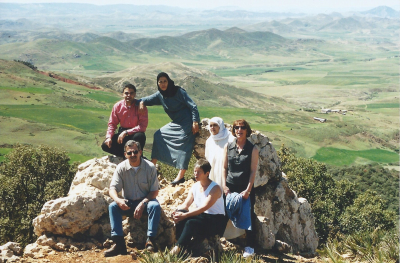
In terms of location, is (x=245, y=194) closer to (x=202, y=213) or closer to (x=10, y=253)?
(x=202, y=213)

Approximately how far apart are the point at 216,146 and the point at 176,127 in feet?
7.19

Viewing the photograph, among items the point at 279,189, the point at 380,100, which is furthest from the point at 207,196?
the point at 380,100

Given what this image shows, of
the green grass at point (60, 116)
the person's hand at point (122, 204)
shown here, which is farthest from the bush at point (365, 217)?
the green grass at point (60, 116)

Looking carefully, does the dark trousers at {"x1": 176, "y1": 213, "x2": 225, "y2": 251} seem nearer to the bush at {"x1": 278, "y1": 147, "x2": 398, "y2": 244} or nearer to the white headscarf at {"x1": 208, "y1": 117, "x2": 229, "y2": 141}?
the white headscarf at {"x1": 208, "y1": 117, "x2": 229, "y2": 141}

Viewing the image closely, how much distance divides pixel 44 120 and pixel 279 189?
81040 mm

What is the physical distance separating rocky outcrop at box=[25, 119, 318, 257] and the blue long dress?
886 millimetres

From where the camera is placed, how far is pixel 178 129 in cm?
1062

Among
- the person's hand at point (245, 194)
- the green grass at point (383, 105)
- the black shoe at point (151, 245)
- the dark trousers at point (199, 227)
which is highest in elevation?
the person's hand at point (245, 194)

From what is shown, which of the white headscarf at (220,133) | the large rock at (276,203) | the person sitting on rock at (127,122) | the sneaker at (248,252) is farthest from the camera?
the large rock at (276,203)

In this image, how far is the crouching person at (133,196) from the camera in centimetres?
754

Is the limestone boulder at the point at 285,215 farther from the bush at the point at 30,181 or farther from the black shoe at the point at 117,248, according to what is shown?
the bush at the point at 30,181

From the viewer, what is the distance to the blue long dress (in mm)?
10391

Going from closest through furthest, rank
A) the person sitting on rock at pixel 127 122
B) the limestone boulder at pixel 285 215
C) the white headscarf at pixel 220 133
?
the white headscarf at pixel 220 133 < the person sitting on rock at pixel 127 122 < the limestone boulder at pixel 285 215

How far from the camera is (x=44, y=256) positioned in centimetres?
743
